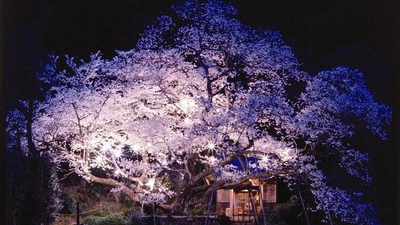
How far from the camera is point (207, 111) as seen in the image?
6.54 m

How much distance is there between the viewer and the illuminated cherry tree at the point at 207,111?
6457 millimetres

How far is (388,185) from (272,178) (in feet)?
4.71

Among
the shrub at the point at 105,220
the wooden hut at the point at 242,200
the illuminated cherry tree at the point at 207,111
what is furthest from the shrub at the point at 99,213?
the wooden hut at the point at 242,200

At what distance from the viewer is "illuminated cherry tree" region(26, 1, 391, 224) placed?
21.2ft

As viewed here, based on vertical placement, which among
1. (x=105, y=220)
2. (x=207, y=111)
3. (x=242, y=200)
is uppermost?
(x=207, y=111)

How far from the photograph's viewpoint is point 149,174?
6.97 metres

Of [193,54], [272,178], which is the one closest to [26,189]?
[193,54]

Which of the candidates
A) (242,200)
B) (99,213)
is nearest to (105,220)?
A: (99,213)

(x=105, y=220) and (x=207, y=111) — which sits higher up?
(x=207, y=111)

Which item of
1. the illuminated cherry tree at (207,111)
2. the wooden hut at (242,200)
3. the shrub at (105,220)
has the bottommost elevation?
the shrub at (105,220)

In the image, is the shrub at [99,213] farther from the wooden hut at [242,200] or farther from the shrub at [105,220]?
the wooden hut at [242,200]

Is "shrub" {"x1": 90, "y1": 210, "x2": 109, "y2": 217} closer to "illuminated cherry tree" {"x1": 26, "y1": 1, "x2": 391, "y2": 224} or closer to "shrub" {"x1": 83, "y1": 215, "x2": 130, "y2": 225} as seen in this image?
"shrub" {"x1": 83, "y1": 215, "x2": 130, "y2": 225}

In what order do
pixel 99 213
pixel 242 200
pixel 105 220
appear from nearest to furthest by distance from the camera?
1. pixel 105 220
2. pixel 99 213
3. pixel 242 200

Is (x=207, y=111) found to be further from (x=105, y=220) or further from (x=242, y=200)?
(x=105, y=220)
